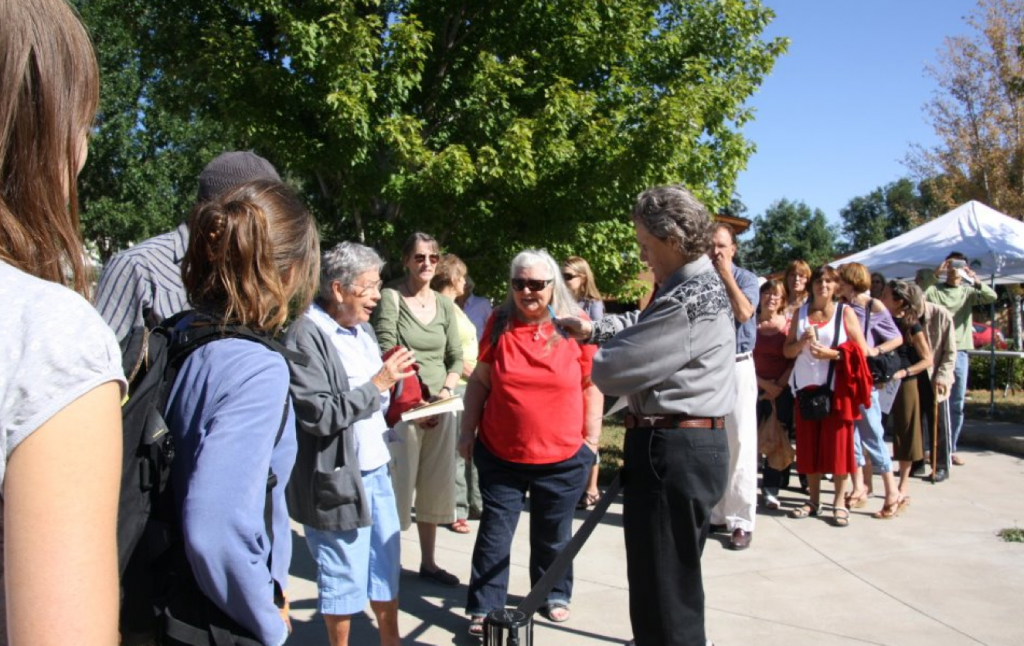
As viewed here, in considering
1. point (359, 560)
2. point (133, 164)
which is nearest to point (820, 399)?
point (359, 560)

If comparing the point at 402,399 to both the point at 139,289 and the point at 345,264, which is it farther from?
the point at 139,289

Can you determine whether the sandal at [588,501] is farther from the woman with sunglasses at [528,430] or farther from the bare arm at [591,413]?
the woman with sunglasses at [528,430]

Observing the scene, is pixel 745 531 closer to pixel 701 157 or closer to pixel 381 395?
pixel 381 395

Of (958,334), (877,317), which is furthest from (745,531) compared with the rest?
(958,334)

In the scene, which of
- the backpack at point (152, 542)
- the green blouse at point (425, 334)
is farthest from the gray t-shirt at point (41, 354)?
the green blouse at point (425, 334)

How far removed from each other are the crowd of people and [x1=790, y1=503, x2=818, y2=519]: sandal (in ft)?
0.68

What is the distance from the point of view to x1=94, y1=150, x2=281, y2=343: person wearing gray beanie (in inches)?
93.7

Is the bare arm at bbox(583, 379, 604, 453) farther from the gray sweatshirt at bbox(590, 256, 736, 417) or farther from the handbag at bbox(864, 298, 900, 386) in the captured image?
the handbag at bbox(864, 298, 900, 386)

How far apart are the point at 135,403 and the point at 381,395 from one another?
181cm

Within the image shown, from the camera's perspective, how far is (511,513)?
4.06 m

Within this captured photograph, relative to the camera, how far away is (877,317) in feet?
22.3

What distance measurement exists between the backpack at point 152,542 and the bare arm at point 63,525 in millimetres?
705

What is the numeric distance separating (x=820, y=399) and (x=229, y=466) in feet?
18.3

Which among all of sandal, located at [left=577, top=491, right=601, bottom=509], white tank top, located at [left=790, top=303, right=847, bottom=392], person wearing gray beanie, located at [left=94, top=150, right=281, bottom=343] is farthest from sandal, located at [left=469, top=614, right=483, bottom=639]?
white tank top, located at [left=790, top=303, right=847, bottom=392]
